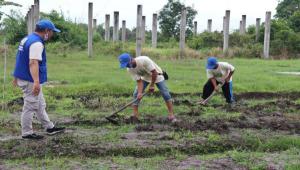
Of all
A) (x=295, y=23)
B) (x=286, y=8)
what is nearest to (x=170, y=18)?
(x=295, y=23)

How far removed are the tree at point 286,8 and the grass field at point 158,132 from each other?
97.7 ft

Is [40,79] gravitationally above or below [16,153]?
above

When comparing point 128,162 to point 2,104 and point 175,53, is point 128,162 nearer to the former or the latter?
point 2,104

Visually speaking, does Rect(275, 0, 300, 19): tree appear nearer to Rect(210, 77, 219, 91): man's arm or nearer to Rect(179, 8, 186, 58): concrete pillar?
Rect(179, 8, 186, 58): concrete pillar

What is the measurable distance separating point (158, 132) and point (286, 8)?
3756cm

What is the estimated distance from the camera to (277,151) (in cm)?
708

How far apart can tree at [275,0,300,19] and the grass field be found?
2977 centimetres

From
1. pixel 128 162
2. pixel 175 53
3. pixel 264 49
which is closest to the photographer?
pixel 128 162

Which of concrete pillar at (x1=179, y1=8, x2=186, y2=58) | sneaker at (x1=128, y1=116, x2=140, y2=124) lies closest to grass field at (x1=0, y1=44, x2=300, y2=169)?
sneaker at (x1=128, y1=116, x2=140, y2=124)

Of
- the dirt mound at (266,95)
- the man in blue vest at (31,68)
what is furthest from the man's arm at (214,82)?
the man in blue vest at (31,68)

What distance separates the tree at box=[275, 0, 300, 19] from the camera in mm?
42844

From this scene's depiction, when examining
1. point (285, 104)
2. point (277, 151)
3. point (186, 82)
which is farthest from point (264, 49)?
point (277, 151)

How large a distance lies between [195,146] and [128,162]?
1253mm

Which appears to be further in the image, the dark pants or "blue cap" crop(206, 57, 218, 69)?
the dark pants
